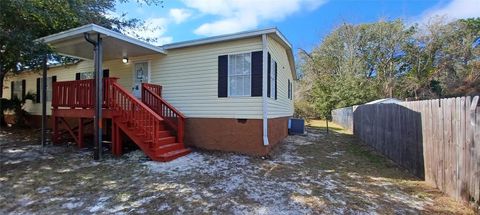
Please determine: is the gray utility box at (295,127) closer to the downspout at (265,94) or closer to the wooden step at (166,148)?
the downspout at (265,94)

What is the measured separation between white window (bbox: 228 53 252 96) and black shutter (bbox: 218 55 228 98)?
0.09 metres

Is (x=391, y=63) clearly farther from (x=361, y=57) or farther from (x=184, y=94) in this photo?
(x=184, y=94)

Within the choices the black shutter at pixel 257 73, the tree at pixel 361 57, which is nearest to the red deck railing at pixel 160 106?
the black shutter at pixel 257 73

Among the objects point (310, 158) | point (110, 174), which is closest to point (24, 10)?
point (110, 174)

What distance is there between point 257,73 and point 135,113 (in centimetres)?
347

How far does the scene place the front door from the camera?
968 cm

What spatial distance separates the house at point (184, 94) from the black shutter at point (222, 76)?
3 cm

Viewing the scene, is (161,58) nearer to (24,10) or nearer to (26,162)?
(24,10)

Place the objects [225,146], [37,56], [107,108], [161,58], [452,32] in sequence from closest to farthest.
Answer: [107,108], [225,146], [37,56], [161,58], [452,32]

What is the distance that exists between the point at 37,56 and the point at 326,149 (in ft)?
32.3

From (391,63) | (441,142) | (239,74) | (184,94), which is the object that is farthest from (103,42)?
(391,63)

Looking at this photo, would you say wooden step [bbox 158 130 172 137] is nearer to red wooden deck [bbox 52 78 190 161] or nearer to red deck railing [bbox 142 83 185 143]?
red wooden deck [bbox 52 78 190 161]

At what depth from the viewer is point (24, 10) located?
7.14 m

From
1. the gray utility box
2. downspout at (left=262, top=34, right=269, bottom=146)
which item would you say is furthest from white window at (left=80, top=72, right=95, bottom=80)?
the gray utility box
